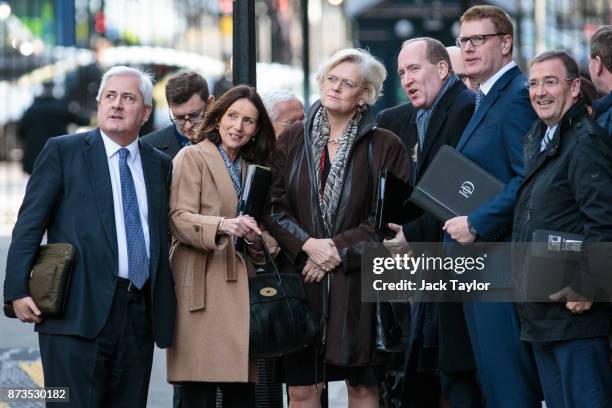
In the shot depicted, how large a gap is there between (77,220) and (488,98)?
2.02m

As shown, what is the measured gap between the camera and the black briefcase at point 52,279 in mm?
5770

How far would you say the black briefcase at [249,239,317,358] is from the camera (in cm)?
639

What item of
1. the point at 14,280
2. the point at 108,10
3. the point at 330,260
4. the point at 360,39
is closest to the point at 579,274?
the point at 330,260

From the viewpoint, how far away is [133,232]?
600 cm

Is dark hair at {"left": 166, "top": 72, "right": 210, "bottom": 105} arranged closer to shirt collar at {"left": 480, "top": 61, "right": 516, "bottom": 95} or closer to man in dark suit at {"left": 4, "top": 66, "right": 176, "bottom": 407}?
man in dark suit at {"left": 4, "top": 66, "right": 176, "bottom": 407}

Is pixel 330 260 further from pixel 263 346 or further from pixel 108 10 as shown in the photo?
pixel 108 10

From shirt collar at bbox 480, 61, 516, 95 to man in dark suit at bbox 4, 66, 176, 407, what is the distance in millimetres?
1626

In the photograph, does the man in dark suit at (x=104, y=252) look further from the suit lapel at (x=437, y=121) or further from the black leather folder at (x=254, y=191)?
the suit lapel at (x=437, y=121)

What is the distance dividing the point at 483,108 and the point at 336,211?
875 millimetres

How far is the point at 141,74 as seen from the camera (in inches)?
247

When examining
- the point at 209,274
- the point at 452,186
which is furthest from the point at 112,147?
the point at 452,186

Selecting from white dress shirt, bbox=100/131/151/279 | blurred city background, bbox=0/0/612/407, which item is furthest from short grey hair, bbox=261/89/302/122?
blurred city background, bbox=0/0/612/407

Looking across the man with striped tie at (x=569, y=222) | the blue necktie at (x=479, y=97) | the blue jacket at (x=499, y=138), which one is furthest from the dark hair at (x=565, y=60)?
the blue necktie at (x=479, y=97)

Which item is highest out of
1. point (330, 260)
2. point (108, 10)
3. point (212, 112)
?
point (108, 10)
